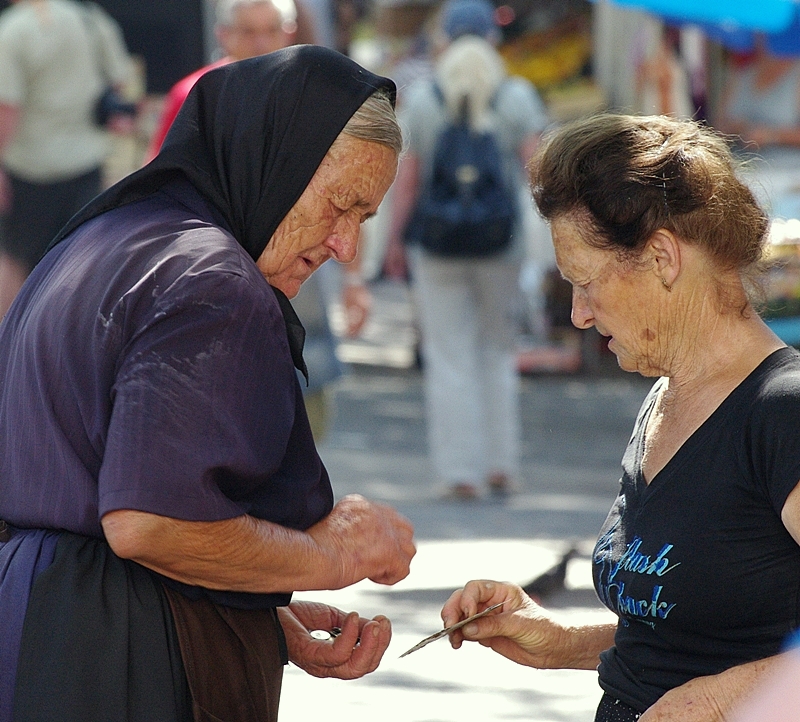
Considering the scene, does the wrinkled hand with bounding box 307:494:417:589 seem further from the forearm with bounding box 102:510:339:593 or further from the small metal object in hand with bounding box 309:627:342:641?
the small metal object in hand with bounding box 309:627:342:641

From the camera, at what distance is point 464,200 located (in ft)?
20.7

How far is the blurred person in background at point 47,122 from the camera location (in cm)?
686

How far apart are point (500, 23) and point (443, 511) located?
23.0ft

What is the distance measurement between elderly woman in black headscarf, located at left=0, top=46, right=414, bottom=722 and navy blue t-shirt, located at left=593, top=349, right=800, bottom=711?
420 mm

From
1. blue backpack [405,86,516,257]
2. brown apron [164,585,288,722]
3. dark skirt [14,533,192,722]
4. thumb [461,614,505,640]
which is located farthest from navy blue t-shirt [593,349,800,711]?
blue backpack [405,86,516,257]

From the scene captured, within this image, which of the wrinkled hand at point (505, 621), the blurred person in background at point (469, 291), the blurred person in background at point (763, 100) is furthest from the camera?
the blurred person in background at point (763, 100)

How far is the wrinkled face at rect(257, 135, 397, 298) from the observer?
2.23 metres

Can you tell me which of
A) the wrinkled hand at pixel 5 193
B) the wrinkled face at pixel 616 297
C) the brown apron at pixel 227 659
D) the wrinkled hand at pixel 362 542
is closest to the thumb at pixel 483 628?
the wrinkled hand at pixel 362 542

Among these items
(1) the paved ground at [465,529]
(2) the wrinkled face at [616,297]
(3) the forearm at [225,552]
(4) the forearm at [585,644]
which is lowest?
(1) the paved ground at [465,529]

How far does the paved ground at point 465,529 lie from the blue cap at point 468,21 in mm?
2276

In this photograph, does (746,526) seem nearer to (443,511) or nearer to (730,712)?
(730,712)

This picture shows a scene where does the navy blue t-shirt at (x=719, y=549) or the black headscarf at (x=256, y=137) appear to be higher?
the black headscarf at (x=256, y=137)

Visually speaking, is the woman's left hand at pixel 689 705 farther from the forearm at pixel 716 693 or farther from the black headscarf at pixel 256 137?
the black headscarf at pixel 256 137

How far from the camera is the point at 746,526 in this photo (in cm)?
201
